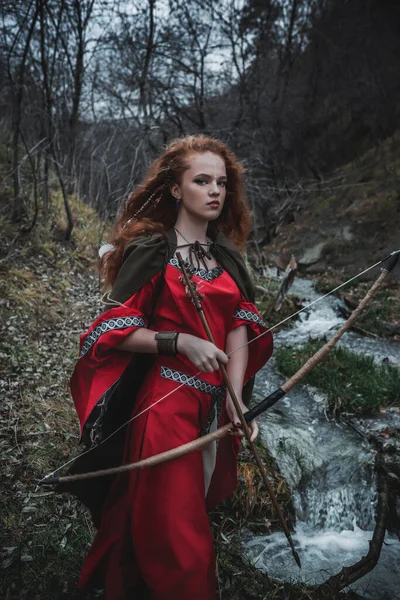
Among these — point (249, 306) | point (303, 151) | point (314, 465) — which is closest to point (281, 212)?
point (303, 151)

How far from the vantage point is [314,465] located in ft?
11.5

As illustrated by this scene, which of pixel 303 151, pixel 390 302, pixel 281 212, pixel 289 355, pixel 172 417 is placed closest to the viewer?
pixel 172 417

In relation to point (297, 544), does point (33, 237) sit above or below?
above

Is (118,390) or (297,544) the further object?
(297,544)

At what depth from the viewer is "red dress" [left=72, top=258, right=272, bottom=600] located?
63.3 inches

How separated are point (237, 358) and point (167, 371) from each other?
0.34 metres

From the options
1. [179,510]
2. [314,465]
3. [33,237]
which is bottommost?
[314,465]

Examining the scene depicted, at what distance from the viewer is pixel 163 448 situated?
1719mm

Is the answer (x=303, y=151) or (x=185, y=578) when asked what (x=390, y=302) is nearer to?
(x=185, y=578)

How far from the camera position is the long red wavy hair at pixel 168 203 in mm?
2006

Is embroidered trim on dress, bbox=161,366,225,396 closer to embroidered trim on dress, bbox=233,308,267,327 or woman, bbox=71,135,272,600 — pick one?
woman, bbox=71,135,272,600

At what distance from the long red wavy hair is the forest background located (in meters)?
0.75

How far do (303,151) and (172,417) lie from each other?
1362cm

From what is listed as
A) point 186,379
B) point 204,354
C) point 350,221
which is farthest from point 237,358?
point 350,221
